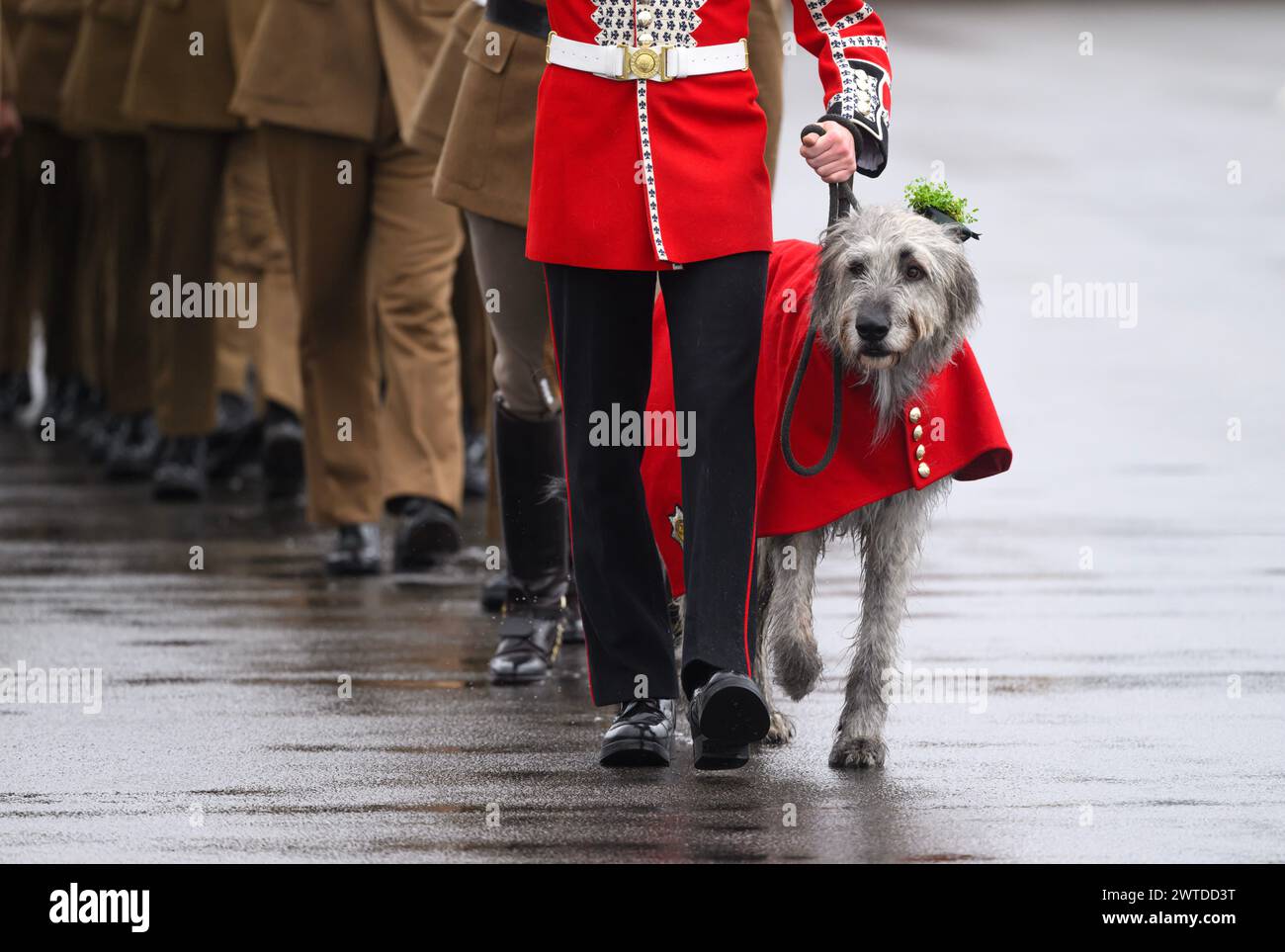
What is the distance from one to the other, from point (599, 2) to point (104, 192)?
25.1 feet

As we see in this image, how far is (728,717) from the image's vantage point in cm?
555

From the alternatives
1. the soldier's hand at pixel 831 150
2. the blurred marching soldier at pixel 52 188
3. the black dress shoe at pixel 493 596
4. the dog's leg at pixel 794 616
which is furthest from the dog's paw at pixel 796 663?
the blurred marching soldier at pixel 52 188

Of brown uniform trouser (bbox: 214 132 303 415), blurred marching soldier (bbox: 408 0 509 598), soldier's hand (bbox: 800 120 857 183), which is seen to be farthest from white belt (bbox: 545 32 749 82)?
brown uniform trouser (bbox: 214 132 303 415)

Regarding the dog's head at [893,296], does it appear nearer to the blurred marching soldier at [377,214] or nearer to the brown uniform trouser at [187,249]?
the blurred marching soldier at [377,214]

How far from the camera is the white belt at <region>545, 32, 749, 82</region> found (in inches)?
224

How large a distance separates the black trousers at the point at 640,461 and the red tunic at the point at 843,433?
0.17 meters

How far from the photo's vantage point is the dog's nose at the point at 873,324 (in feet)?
18.7

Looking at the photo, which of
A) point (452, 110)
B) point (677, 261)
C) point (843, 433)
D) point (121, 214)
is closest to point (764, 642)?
point (843, 433)

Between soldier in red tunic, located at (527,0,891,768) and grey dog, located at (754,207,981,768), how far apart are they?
19cm

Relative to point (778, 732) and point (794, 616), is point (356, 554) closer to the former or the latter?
point (778, 732)

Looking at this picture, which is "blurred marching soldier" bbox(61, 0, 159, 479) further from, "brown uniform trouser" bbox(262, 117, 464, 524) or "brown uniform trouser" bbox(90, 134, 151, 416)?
"brown uniform trouser" bbox(262, 117, 464, 524)

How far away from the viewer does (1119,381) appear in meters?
13.8
